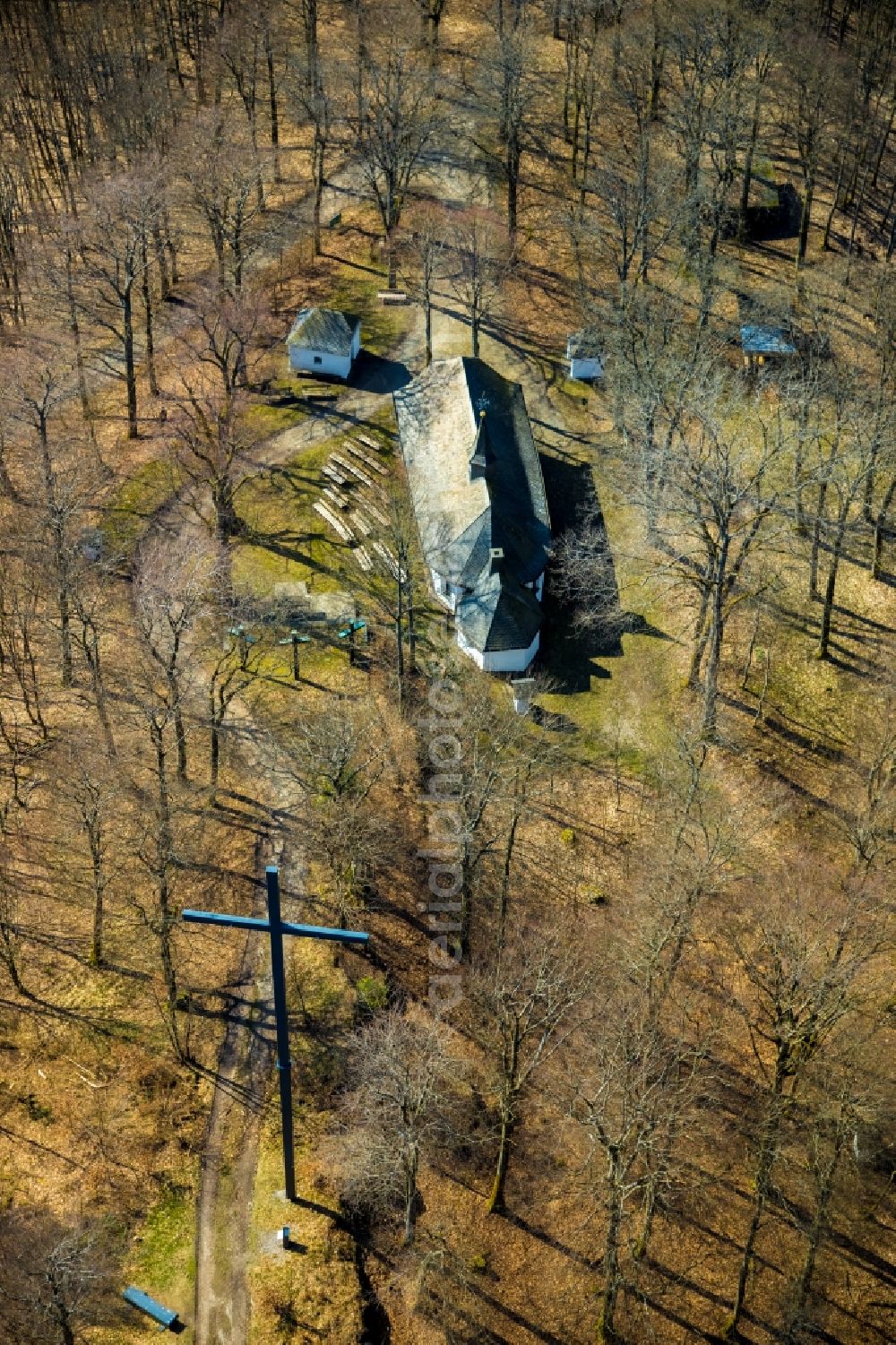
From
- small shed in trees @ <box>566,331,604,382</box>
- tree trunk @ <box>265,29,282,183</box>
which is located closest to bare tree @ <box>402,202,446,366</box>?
small shed in trees @ <box>566,331,604,382</box>

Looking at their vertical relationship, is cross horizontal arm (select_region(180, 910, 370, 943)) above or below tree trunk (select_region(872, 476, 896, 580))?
above

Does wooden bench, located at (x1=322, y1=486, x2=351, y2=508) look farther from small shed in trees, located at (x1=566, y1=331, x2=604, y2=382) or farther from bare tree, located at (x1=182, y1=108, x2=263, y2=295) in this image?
small shed in trees, located at (x1=566, y1=331, x2=604, y2=382)

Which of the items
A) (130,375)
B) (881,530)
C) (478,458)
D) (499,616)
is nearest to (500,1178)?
(499,616)

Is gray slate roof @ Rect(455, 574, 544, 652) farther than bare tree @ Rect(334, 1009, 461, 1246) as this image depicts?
Yes

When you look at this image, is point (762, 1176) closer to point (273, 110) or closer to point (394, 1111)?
→ point (394, 1111)

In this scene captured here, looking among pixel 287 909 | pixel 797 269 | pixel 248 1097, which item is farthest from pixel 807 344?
pixel 248 1097

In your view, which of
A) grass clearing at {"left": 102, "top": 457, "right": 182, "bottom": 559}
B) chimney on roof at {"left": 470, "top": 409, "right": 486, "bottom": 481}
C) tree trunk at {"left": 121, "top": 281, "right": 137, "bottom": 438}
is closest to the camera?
chimney on roof at {"left": 470, "top": 409, "right": 486, "bottom": 481}

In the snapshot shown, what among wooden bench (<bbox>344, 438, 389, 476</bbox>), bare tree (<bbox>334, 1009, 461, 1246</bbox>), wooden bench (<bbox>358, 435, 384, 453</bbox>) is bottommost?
bare tree (<bbox>334, 1009, 461, 1246</bbox>)
